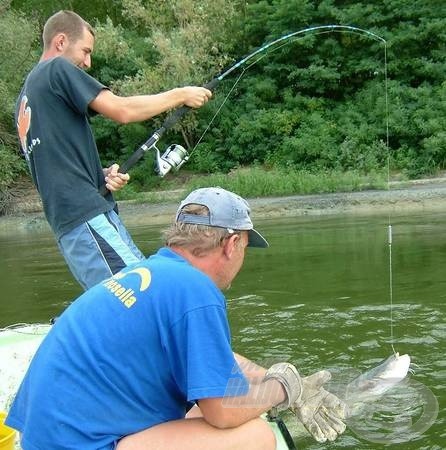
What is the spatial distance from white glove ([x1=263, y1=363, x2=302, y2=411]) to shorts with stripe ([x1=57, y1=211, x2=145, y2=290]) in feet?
3.64

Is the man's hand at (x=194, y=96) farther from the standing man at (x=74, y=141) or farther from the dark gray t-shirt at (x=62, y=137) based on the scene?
the dark gray t-shirt at (x=62, y=137)

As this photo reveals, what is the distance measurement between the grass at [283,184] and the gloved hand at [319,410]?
632 inches

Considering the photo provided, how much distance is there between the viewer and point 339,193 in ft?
61.6

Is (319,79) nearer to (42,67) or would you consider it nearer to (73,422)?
(42,67)

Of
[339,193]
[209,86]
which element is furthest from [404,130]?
[209,86]

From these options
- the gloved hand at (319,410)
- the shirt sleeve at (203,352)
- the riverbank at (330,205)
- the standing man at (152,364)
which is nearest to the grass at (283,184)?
the riverbank at (330,205)

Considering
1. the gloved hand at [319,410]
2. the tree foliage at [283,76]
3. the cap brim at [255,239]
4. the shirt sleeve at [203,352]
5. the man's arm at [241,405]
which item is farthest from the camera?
the tree foliage at [283,76]

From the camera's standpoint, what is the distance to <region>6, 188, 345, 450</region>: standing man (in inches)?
88.7

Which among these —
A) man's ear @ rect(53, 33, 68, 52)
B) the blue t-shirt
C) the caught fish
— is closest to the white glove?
the blue t-shirt

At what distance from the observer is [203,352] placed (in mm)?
2244

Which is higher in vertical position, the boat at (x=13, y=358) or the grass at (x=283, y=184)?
the boat at (x=13, y=358)

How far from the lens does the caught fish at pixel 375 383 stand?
3.44 meters

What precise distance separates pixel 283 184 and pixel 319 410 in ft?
56.4

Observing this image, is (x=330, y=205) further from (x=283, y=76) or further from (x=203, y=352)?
(x=203, y=352)
